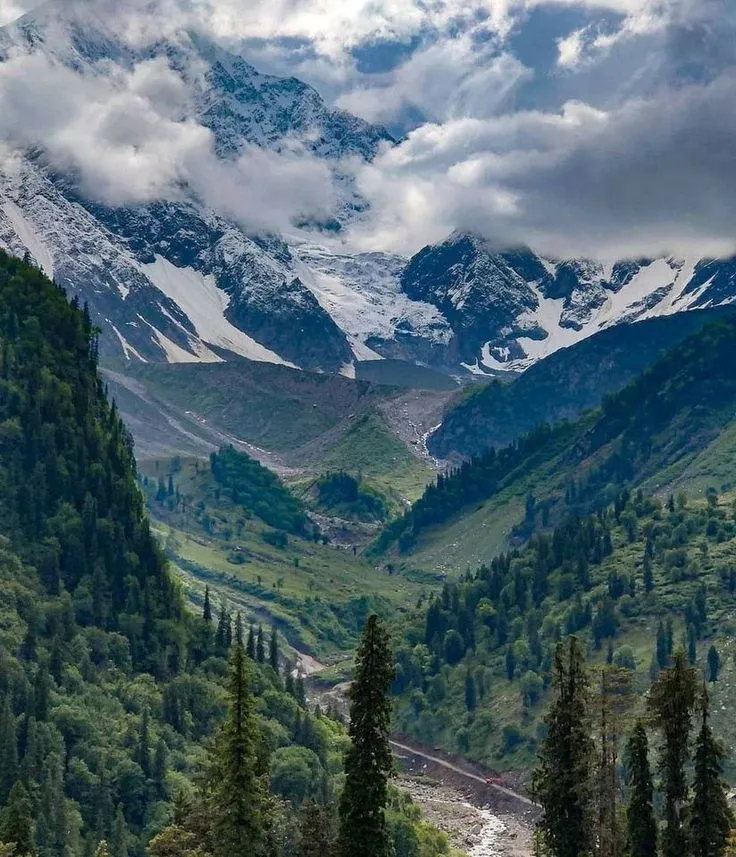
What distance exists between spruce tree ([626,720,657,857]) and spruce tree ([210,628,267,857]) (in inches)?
1557

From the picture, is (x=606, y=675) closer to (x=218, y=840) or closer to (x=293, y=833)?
(x=218, y=840)

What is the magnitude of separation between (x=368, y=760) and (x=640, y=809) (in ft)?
106

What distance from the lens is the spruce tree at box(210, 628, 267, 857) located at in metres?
132

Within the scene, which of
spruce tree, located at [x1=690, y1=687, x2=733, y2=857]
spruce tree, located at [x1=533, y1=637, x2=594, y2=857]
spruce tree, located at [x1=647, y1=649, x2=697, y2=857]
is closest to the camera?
spruce tree, located at [x1=533, y1=637, x2=594, y2=857]

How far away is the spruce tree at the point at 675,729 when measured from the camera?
139125 mm

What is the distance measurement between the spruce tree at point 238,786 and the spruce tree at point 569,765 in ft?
89.3

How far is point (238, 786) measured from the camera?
132125 mm

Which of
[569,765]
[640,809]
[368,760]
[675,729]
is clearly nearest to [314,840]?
[368,760]

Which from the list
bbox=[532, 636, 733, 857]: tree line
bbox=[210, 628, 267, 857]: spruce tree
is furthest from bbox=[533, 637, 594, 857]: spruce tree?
bbox=[210, 628, 267, 857]: spruce tree

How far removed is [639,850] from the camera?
15175 centimetres

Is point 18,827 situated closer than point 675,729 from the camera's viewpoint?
No

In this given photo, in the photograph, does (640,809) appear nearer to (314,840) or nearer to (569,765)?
(569,765)

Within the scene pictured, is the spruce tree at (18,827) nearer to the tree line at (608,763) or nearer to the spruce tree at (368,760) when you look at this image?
the spruce tree at (368,760)

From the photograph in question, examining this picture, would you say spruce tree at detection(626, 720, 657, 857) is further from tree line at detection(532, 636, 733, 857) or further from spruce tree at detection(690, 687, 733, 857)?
spruce tree at detection(690, 687, 733, 857)
